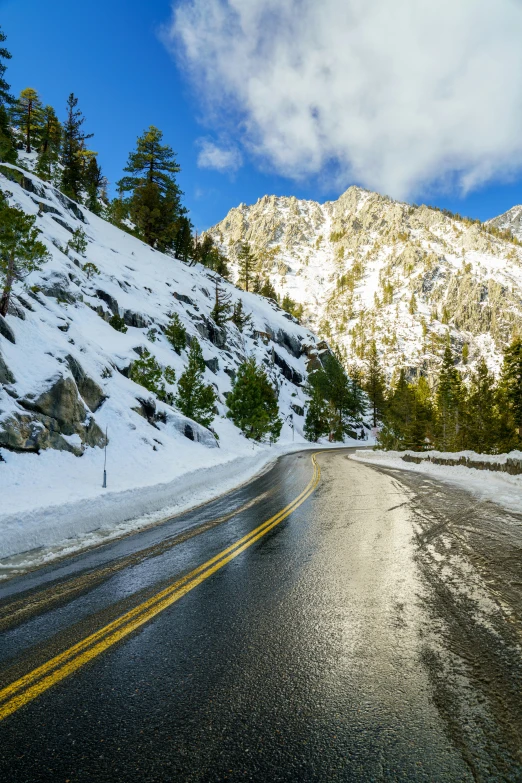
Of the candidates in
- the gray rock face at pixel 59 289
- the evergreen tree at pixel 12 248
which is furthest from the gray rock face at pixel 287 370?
the evergreen tree at pixel 12 248

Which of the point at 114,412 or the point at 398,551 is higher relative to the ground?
the point at 114,412

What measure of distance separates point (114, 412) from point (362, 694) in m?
18.7

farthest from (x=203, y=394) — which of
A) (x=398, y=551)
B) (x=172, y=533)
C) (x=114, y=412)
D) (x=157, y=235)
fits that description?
(x=157, y=235)

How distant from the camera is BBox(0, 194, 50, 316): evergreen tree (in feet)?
49.9

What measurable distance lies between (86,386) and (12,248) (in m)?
6.40

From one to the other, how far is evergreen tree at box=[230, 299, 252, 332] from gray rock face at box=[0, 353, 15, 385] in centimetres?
5880

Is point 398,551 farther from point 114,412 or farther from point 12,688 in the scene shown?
point 114,412

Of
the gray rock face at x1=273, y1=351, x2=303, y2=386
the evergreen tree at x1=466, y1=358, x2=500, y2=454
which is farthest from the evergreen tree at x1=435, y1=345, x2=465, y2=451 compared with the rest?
the gray rock face at x1=273, y1=351, x2=303, y2=386

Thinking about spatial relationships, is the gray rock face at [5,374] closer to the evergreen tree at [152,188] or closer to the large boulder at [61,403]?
the large boulder at [61,403]

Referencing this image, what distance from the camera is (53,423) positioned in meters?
14.1

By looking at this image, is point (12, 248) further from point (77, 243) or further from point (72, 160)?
point (72, 160)

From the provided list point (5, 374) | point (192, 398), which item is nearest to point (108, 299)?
point (192, 398)

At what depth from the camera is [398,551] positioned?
6.12m

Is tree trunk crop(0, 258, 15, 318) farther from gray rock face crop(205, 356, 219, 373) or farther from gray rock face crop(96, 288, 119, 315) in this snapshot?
gray rock face crop(205, 356, 219, 373)
